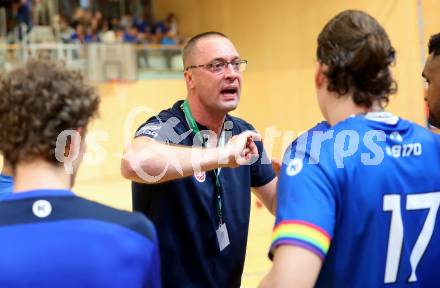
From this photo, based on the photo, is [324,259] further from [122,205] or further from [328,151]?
[122,205]

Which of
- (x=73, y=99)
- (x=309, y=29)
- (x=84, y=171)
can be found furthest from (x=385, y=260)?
(x=309, y=29)

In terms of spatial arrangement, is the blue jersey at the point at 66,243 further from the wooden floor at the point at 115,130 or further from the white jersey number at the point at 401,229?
the wooden floor at the point at 115,130

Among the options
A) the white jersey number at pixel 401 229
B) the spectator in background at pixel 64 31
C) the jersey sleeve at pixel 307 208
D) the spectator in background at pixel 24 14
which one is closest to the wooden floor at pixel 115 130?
the spectator in background at pixel 64 31

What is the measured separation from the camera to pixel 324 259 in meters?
1.84

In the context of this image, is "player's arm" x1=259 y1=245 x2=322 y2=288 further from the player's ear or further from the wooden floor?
the wooden floor

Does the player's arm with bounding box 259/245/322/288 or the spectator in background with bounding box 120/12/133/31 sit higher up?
the spectator in background with bounding box 120/12/133/31

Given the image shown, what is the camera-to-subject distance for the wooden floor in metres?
12.8

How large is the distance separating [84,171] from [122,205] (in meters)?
3.75

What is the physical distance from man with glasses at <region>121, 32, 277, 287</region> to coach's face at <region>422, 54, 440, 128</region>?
0.73 m

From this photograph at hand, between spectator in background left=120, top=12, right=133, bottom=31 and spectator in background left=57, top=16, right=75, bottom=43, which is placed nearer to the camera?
spectator in background left=57, top=16, right=75, bottom=43

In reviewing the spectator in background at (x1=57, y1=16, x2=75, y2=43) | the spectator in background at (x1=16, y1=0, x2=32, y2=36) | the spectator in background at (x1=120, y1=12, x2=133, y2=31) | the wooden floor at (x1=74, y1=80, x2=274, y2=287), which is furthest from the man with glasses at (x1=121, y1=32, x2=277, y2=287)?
the spectator in background at (x1=120, y1=12, x2=133, y2=31)

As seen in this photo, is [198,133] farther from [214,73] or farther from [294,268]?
[294,268]

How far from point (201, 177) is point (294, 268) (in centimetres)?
136

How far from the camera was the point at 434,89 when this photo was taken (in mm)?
2572
